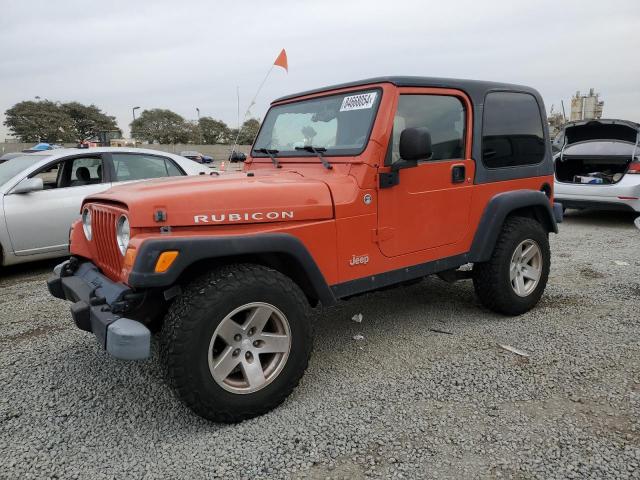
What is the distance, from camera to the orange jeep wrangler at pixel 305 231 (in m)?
2.45

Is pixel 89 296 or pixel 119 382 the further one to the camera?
pixel 119 382

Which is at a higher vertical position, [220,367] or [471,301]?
[220,367]

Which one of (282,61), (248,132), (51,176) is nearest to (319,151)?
(282,61)

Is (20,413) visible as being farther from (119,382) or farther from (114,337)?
(114,337)

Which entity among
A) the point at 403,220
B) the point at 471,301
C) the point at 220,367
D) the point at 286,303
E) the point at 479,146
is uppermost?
the point at 479,146

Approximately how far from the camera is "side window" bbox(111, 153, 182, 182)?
6.22 meters

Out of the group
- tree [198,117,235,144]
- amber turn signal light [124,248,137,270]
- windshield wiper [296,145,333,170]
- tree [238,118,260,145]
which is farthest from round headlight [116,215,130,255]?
tree [198,117,235,144]

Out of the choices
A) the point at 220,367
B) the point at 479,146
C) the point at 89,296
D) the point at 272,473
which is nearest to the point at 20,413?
the point at 89,296

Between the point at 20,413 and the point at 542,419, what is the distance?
2.94 metres

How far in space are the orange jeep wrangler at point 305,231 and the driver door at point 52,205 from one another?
9.03ft

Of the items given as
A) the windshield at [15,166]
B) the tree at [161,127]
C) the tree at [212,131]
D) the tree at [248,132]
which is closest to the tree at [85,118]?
the tree at [161,127]

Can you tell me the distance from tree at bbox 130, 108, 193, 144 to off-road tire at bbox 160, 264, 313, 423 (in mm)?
65149

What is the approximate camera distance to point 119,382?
10.2 feet

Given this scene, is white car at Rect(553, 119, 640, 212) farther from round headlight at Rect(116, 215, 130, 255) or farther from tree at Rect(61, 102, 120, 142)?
tree at Rect(61, 102, 120, 142)
